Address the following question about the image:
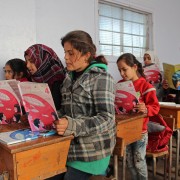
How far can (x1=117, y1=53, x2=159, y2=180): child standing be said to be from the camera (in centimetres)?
179

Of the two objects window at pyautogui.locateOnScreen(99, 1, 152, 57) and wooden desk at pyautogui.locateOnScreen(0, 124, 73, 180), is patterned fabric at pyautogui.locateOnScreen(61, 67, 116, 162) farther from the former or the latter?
window at pyautogui.locateOnScreen(99, 1, 152, 57)

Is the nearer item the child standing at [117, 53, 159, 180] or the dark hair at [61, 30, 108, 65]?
the dark hair at [61, 30, 108, 65]

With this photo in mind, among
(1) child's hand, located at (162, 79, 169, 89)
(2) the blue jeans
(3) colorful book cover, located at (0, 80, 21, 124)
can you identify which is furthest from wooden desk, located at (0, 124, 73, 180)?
(1) child's hand, located at (162, 79, 169, 89)

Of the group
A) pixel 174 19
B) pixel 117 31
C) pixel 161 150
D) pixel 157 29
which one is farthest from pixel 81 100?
pixel 174 19

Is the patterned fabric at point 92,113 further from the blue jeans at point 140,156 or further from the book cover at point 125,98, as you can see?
the blue jeans at point 140,156

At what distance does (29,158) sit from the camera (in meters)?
0.98

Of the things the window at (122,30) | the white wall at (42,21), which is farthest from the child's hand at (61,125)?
the window at (122,30)

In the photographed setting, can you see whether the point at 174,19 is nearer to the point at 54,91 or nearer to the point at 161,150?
the point at 161,150

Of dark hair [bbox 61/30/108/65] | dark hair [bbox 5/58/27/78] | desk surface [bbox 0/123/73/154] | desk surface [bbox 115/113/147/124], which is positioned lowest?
desk surface [bbox 115/113/147/124]

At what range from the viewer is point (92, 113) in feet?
3.84

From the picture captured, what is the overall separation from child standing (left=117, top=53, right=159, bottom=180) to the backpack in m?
0.23

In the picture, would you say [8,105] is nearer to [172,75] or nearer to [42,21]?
[42,21]

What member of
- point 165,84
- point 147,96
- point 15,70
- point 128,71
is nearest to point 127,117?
point 147,96

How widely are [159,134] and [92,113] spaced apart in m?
1.10
